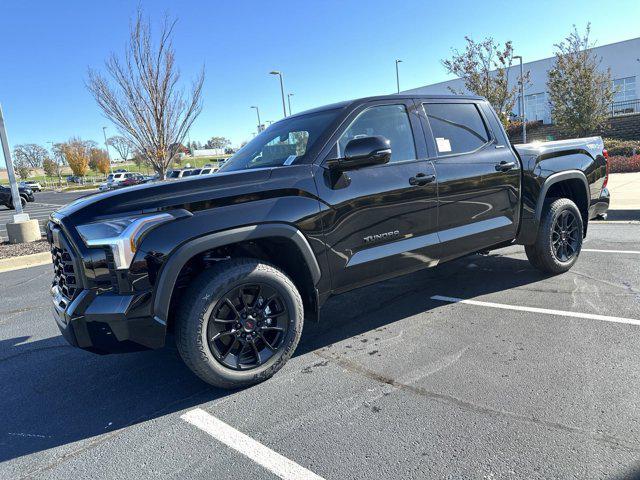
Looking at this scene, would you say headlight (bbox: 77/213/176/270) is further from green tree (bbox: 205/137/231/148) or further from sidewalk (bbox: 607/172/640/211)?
green tree (bbox: 205/137/231/148)

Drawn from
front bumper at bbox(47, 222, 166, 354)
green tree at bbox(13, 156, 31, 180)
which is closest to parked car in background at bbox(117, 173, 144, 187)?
front bumper at bbox(47, 222, 166, 354)

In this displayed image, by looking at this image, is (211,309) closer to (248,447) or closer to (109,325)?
(109,325)

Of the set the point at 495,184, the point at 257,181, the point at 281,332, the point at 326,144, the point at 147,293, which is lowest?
the point at 281,332

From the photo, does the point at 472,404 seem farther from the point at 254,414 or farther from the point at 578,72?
the point at 578,72

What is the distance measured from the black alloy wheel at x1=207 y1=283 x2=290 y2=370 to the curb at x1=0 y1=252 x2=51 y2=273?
7.14m

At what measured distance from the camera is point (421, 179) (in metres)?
3.83

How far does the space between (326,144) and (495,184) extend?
182 cm

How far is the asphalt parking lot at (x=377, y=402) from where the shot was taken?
2.38m

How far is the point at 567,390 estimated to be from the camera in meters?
2.89

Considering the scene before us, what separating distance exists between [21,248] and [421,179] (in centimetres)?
931

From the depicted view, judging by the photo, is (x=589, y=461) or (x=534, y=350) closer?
(x=589, y=461)

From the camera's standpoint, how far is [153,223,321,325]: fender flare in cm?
281

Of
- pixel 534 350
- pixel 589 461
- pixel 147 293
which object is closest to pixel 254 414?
pixel 147 293

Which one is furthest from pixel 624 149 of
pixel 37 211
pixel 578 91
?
pixel 37 211
